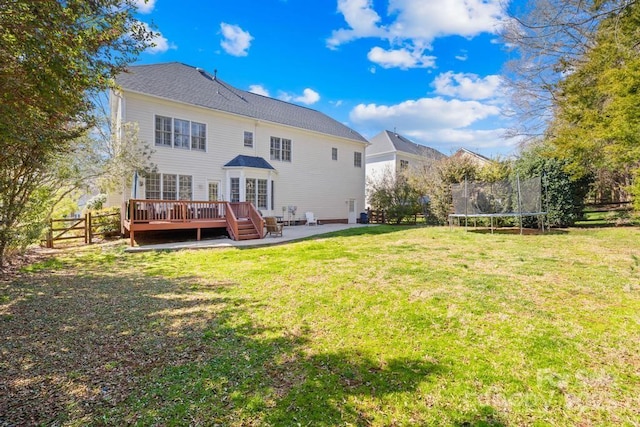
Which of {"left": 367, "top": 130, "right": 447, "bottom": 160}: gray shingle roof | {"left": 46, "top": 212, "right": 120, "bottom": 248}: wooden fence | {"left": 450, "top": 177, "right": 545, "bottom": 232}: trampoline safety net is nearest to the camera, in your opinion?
{"left": 46, "top": 212, "right": 120, "bottom": 248}: wooden fence

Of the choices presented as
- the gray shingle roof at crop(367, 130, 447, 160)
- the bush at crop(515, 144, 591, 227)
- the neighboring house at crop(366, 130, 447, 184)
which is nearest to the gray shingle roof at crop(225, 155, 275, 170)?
the neighboring house at crop(366, 130, 447, 184)

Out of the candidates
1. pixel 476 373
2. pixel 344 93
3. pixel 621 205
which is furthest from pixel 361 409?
pixel 344 93

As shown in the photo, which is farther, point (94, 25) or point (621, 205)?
point (621, 205)

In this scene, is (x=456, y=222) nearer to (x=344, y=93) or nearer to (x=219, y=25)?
(x=344, y=93)

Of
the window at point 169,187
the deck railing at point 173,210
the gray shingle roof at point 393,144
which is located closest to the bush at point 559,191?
the deck railing at point 173,210

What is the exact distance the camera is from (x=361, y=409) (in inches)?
91.4

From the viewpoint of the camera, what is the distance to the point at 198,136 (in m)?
15.2

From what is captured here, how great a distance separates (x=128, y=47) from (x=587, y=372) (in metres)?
7.11

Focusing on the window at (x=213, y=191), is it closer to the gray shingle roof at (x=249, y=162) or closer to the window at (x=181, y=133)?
the gray shingle roof at (x=249, y=162)

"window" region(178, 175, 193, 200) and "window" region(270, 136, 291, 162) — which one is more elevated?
"window" region(270, 136, 291, 162)

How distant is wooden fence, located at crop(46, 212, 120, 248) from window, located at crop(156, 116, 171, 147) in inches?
146

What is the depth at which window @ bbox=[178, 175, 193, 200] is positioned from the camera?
14.6 m

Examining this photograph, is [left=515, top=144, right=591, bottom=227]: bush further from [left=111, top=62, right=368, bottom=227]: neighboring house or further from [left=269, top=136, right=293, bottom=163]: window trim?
[left=269, top=136, right=293, bottom=163]: window trim

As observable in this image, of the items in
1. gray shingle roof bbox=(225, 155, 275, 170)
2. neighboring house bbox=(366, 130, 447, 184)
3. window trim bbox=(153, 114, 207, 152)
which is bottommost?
gray shingle roof bbox=(225, 155, 275, 170)
